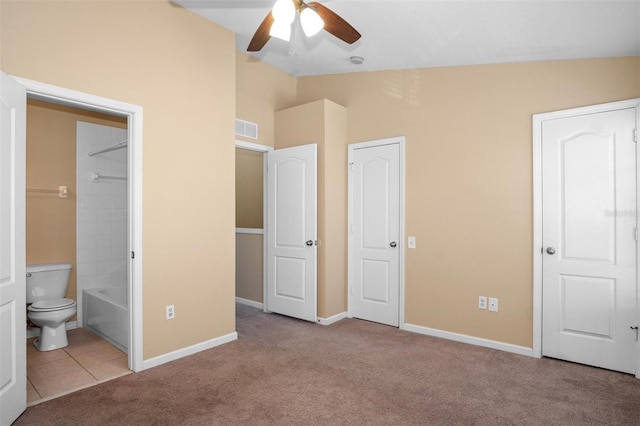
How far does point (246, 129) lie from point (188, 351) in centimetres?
243

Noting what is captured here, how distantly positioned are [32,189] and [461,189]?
432cm

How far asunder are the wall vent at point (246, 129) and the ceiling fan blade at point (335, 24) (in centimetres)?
207

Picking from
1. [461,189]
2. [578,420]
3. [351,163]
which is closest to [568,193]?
[461,189]

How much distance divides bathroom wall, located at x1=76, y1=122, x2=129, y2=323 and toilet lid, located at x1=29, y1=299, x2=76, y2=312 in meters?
0.62

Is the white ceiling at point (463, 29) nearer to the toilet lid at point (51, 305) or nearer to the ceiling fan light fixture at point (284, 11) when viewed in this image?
the ceiling fan light fixture at point (284, 11)

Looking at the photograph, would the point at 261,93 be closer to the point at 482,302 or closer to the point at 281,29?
the point at 281,29

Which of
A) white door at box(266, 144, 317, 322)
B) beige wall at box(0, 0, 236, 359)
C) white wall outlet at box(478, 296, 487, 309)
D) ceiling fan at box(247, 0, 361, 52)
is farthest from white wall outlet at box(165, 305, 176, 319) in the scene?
white wall outlet at box(478, 296, 487, 309)

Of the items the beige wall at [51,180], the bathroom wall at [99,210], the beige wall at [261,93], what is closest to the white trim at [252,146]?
the beige wall at [261,93]

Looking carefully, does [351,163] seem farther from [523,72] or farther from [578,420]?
[578,420]

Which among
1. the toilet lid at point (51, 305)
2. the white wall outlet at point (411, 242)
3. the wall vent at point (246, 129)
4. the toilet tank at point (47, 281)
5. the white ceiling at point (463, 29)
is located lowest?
the toilet lid at point (51, 305)

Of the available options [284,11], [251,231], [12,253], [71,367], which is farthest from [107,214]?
[284,11]

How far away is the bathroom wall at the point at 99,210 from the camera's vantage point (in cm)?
417

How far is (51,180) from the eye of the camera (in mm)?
3938

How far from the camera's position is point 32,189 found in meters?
3.80
